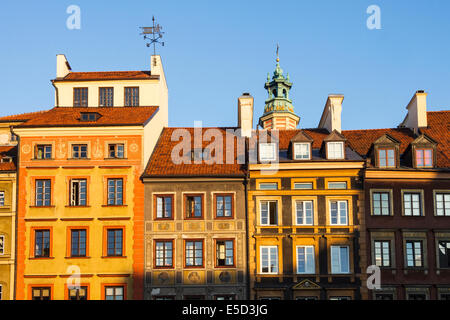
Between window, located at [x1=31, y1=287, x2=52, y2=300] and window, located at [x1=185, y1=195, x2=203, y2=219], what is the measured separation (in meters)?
9.16

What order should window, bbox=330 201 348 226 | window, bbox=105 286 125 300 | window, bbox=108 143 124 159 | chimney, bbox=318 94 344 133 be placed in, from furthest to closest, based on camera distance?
chimney, bbox=318 94 344 133
window, bbox=108 143 124 159
window, bbox=330 201 348 226
window, bbox=105 286 125 300

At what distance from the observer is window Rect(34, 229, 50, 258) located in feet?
137

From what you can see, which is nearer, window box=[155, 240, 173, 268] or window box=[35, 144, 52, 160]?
window box=[155, 240, 173, 268]

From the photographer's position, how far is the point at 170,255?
4181 cm

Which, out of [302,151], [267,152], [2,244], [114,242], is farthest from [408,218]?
[2,244]

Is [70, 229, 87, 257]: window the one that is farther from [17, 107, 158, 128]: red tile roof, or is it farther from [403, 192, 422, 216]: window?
[403, 192, 422, 216]: window

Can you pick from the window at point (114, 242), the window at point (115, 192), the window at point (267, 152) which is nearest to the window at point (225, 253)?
the window at point (267, 152)

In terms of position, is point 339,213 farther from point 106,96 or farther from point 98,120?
point 106,96

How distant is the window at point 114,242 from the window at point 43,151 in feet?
19.9

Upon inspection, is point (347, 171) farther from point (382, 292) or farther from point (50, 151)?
point (50, 151)

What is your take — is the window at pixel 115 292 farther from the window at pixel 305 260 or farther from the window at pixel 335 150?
the window at pixel 335 150

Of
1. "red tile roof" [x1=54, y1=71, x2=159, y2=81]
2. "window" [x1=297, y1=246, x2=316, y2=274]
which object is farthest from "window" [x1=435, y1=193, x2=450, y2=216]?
"red tile roof" [x1=54, y1=71, x2=159, y2=81]
